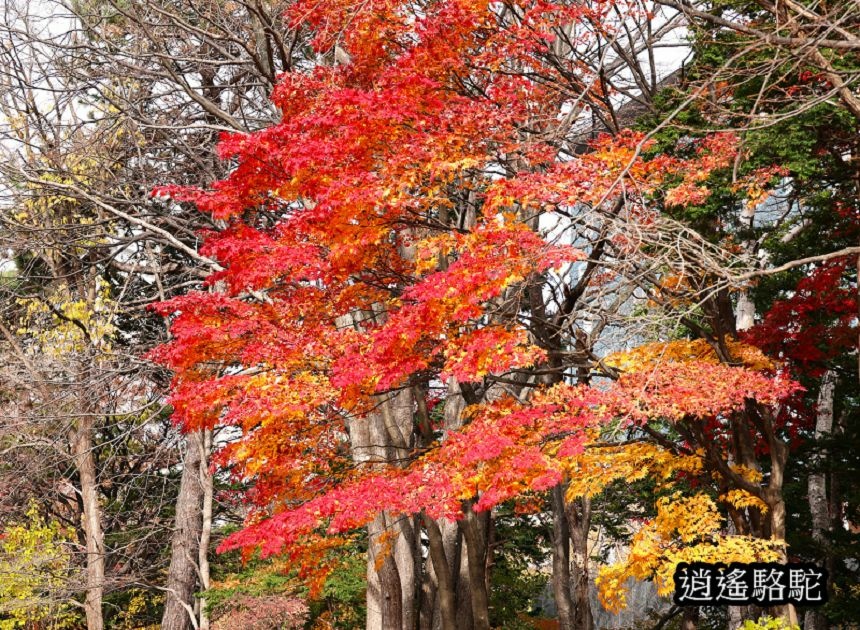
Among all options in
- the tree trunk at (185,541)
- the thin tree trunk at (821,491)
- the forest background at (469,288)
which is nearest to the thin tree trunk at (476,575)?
the forest background at (469,288)

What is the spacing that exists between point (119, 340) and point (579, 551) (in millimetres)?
10041

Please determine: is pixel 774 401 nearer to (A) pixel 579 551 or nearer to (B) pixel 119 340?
(A) pixel 579 551

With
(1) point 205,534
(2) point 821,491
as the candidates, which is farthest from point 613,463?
(1) point 205,534

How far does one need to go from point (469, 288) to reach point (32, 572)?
9941mm

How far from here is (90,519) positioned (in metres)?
15.5

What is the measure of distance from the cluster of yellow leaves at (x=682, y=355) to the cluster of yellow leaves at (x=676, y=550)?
1.53 meters

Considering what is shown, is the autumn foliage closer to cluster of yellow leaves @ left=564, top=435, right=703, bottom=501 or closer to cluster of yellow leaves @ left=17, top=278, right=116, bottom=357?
cluster of yellow leaves @ left=564, top=435, right=703, bottom=501

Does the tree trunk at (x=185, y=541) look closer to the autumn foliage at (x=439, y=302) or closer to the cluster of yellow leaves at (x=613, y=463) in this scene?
the autumn foliage at (x=439, y=302)

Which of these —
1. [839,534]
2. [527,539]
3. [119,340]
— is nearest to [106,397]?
[119,340]

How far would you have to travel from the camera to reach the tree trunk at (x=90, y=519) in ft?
49.5

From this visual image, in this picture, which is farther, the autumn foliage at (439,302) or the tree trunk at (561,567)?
the tree trunk at (561,567)

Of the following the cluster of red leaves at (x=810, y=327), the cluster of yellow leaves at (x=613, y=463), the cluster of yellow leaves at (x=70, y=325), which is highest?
the cluster of yellow leaves at (x=70, y=325)

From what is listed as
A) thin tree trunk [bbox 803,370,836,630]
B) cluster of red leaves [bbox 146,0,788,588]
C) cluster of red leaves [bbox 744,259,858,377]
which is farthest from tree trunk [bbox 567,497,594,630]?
thin tree trunk [bbox 803,370,836,630]

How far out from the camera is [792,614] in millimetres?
8953
